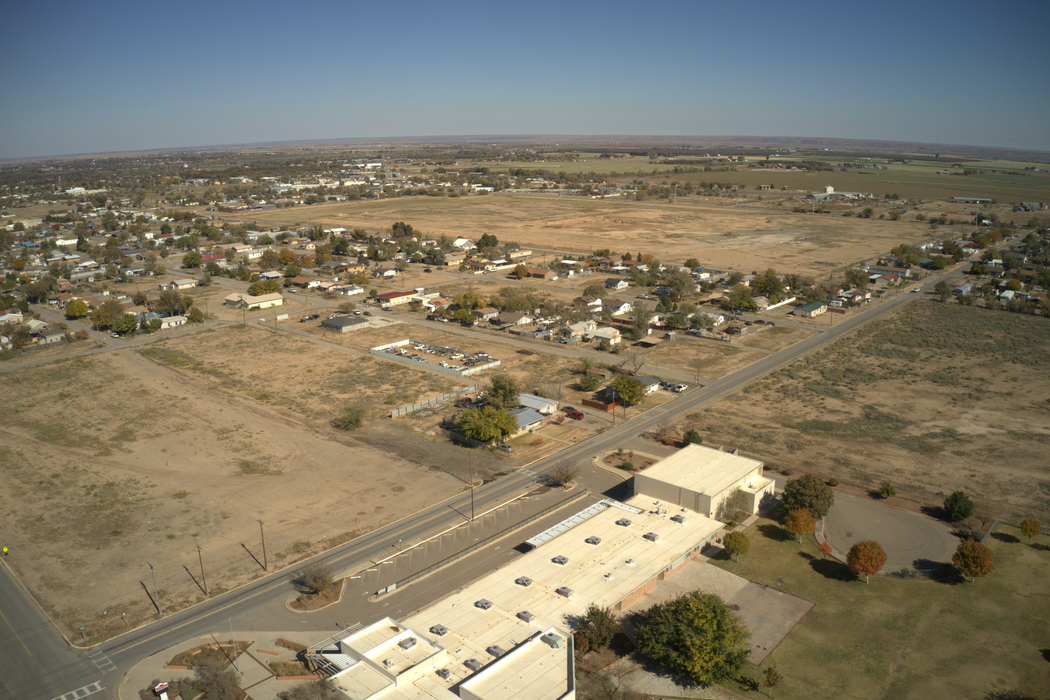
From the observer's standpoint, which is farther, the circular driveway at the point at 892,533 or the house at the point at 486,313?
the house at the point at 486,313

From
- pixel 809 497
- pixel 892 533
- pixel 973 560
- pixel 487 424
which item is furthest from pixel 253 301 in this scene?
pixel 973 560

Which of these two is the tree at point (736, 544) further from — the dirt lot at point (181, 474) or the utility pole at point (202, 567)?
the utility pole at point (202, 567)

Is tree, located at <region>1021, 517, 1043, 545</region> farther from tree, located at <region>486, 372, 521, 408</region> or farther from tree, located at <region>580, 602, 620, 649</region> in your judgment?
tree, located at <region>486, 372, 521, 408</region>

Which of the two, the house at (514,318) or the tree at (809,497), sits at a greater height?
the house at (514,318)

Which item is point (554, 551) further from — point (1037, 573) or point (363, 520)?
point (1037, 573)

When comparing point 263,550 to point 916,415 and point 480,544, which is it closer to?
point 480,544

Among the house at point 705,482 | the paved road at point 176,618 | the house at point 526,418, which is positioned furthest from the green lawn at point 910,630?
the house at point 526,418

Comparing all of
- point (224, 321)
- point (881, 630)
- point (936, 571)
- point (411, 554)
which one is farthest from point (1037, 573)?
point (224, 321)

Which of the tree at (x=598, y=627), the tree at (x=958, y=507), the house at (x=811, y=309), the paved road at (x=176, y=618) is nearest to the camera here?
the paved road at (x=176, y=618)
